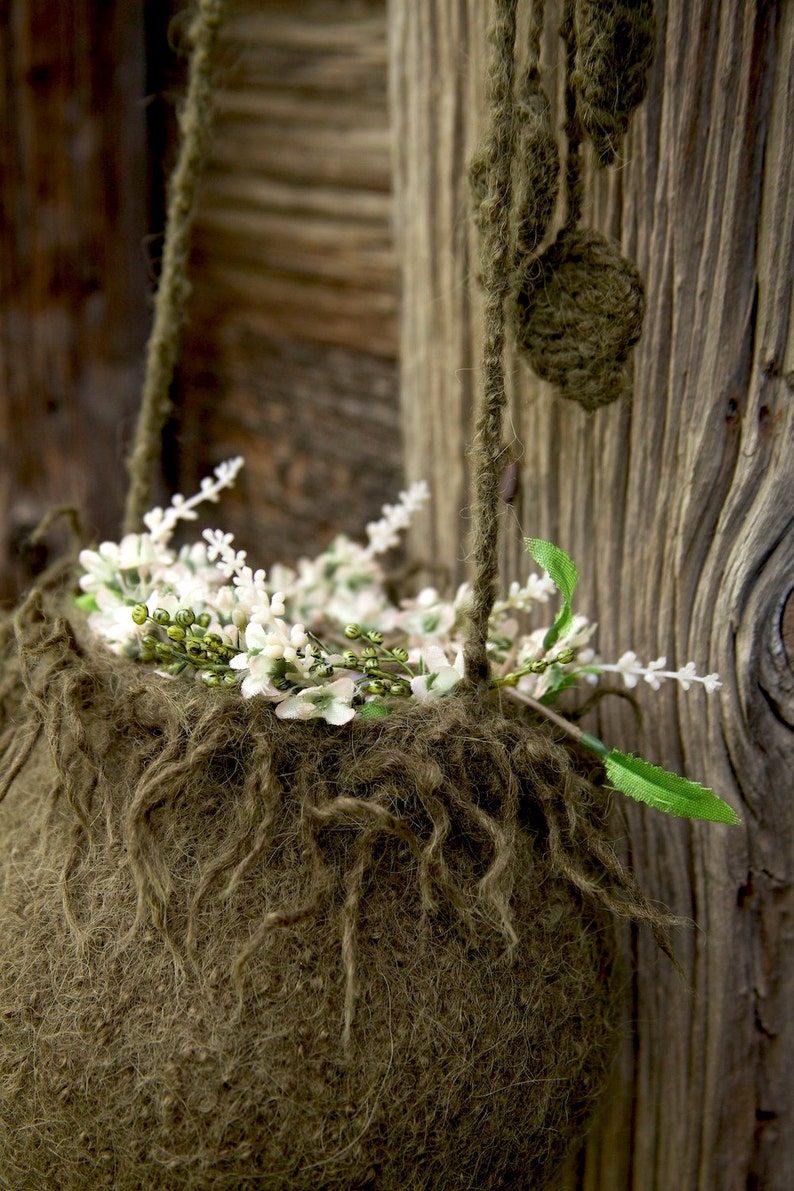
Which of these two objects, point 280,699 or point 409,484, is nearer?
point 280,699

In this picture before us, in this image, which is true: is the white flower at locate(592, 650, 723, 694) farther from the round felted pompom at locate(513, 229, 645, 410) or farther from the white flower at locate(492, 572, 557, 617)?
the round felted pompom at locate(513, 229, 645, 410)

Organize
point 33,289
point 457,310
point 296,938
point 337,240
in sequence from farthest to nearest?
1. point 337,240
2. point 33,289
3. point 457,310
4. point 296,938

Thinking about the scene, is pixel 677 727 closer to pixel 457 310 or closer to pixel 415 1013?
pixel 415 1013

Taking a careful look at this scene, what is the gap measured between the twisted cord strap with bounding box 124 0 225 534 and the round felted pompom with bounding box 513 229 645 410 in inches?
12.2

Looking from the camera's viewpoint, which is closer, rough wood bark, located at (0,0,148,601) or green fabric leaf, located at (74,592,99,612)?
green fabric leaf, located at (74,592,99,612)

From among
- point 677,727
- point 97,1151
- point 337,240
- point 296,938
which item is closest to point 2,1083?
point 97,1151

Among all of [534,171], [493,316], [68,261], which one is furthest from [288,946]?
[68,261]

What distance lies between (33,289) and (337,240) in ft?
1.23

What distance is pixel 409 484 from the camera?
1071 mm

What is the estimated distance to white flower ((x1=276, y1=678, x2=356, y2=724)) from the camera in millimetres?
657

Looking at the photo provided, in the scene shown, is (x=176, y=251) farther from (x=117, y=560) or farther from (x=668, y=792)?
(x=668, y=792)

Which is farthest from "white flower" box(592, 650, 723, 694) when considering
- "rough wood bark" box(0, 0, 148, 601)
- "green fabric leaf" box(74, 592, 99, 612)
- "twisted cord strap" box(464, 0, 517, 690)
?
"rough wood bark" box(0, 0, 148, 601)

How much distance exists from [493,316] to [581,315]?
11cm

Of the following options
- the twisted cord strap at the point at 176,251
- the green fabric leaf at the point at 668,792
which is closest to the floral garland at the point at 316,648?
the green fabric leaf at the point at 668,792
